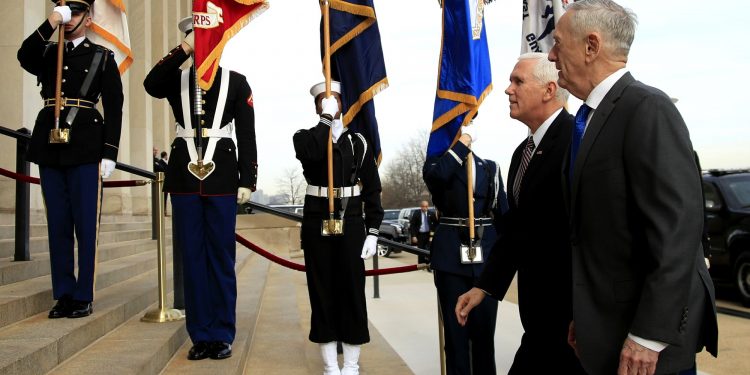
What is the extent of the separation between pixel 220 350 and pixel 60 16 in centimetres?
234

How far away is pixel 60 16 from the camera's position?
163 inches

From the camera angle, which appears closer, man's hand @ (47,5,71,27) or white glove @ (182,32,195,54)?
man's hand @ (47,5,71,27)

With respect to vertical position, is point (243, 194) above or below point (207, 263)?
above

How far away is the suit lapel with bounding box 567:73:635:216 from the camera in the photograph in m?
→ 2.10

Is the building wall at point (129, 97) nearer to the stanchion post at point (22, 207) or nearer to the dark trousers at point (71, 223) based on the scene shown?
the stanchion post at point (22, 207)

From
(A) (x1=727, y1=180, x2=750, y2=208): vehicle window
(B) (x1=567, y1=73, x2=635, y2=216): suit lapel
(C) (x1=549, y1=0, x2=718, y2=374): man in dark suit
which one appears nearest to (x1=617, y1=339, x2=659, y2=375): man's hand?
(C) (x1=549, y1=0, x2=718, y2=374): man in dark suit

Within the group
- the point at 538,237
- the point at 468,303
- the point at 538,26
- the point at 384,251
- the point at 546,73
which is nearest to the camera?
the point at 538,237

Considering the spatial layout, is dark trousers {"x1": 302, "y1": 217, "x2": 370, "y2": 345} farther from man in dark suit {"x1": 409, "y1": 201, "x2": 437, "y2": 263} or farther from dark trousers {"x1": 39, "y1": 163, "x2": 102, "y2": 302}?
man in dark suit {"x1": 409, "y1": 201, "x2": 437, "y2": 263}

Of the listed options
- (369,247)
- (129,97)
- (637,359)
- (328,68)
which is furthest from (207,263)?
(129,97)

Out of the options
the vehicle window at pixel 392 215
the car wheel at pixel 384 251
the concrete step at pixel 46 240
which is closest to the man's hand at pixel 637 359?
the concrete step at pixel 46 240

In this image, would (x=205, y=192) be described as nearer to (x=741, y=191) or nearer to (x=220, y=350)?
Result: (x=220, y=350)

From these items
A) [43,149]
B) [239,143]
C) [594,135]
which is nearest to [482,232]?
[239,143]

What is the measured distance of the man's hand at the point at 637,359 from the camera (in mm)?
1891

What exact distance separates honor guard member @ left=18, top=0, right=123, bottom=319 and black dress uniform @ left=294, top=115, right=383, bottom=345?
1313mm
